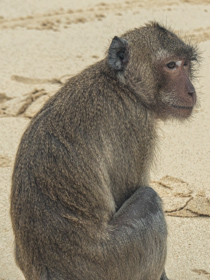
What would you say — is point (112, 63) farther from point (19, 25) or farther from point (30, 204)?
point (19, 25)

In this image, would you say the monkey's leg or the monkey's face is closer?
the monkey's leg

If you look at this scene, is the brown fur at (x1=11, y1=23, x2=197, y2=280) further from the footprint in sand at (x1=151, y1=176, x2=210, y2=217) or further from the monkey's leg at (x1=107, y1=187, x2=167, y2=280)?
the footprint in sand at (x1=151, y1=176, x2=210, y2=217)

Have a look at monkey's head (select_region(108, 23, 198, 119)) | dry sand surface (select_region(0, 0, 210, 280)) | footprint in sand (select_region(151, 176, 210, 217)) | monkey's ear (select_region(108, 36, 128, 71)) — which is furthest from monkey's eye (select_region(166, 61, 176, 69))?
footprint in sand (select_region(151, 176, 210, 217))

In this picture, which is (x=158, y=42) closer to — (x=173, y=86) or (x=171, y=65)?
(x=171, y=65)

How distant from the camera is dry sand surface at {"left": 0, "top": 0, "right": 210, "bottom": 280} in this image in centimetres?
607

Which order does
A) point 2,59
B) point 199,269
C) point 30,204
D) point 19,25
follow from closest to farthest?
point 30,204 → point 199,269 → point 2,59 → point 19,25

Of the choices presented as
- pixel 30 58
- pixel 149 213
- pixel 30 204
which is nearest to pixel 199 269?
pixel 149 213

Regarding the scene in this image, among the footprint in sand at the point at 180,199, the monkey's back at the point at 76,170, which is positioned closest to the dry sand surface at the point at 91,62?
the footprint in sand at the point at 180,199

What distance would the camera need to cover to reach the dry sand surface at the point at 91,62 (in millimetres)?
6066

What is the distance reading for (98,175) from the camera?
4.70m

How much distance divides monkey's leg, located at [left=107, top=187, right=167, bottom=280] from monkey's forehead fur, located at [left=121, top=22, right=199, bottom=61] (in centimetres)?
105

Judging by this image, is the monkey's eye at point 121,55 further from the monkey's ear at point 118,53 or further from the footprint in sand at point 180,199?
the footprint in sand at point 180,199

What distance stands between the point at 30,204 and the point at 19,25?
603cm

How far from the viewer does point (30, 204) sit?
4.57 meters
